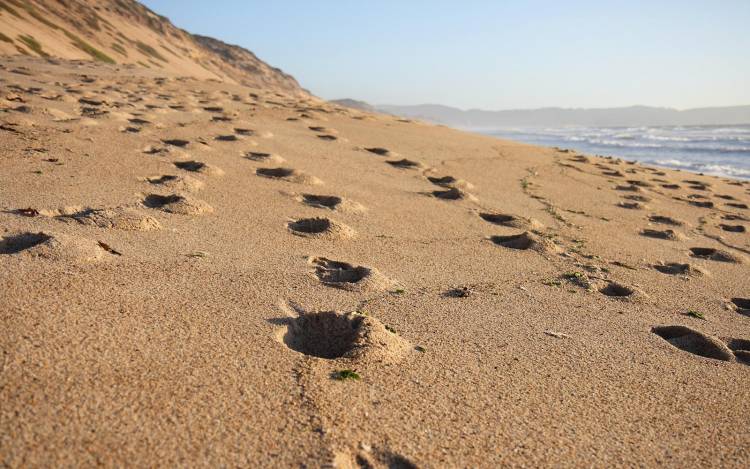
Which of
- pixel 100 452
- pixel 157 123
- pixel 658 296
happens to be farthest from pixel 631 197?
pixel 100 452

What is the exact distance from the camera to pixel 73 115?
664 cm

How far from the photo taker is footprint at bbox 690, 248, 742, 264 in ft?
14.0

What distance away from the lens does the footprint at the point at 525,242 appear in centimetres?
392

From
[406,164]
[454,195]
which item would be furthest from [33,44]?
[454,195]

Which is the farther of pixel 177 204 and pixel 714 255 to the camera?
Answer: pixel 714 255

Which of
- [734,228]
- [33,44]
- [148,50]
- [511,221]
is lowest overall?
[734,228]

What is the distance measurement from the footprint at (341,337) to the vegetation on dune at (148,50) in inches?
1250

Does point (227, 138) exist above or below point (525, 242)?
above

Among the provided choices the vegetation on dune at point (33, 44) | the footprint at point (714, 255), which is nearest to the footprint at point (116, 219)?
the footprint at point (714, 255)

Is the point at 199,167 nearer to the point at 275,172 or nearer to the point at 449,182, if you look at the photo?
the point at 275,172

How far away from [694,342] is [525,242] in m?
1.43

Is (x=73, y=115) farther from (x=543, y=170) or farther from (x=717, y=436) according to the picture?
(x=717, y=436)

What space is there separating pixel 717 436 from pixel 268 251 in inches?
90.3

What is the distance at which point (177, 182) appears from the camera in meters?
4.28
